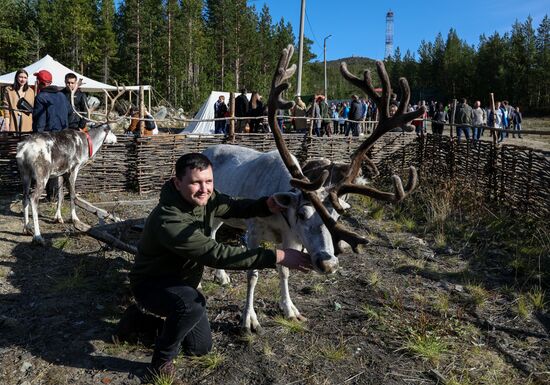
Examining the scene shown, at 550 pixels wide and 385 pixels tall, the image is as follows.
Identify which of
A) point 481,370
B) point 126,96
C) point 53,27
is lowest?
point 481,370

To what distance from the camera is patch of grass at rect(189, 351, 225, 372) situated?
3221mm

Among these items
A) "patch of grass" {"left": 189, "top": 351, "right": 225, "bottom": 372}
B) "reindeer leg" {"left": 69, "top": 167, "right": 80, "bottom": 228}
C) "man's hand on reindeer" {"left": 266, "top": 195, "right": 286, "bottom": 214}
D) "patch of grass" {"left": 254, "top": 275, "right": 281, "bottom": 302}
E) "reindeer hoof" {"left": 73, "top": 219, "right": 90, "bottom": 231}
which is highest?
"man's hand on reindeer" {"left": 266, "top": 195, "right": 286, "bottom": 214}

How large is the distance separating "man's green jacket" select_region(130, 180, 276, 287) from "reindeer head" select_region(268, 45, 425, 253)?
527 mm

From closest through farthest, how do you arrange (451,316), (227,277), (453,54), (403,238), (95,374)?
(95,374)
(451,316)
(227,277)
(403,238)
(453,54)

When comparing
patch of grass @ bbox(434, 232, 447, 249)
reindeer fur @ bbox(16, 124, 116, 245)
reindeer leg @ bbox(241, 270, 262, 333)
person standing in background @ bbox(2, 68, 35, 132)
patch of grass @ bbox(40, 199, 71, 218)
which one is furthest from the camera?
person standing in background @ bbox(2, 68, 35, 132)

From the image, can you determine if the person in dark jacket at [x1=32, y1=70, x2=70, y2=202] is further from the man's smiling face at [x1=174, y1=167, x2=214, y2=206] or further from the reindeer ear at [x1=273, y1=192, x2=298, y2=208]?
the reindeer ear at [x1=273, y1=192, x2=298, y2=208]

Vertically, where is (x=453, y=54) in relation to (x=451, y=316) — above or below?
above

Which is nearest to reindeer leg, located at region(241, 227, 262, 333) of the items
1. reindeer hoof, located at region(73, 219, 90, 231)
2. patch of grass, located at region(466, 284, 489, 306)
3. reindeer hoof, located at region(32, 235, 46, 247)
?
patch of grass, located at region(466, 284, 489, 306)

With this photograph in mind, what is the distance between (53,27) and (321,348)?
A: 4323cm

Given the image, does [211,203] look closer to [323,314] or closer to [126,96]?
[323,314]

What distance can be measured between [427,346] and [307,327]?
3.21ft

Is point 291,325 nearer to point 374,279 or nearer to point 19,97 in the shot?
point 374,279

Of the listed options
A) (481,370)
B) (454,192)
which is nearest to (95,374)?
(481,370)

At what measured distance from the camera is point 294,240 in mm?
3594
